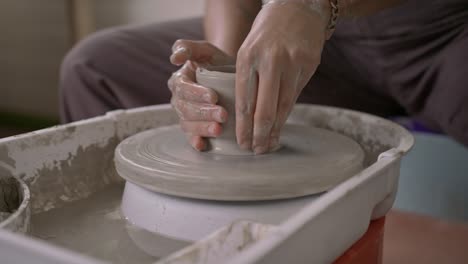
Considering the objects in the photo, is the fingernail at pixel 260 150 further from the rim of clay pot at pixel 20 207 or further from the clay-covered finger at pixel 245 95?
the rim of clay pot at pixel 20 207

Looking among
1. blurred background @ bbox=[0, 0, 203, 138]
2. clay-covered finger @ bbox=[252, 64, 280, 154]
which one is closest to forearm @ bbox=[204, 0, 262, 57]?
clay-covered finger @ bbox=[252, 64, 280, 154]

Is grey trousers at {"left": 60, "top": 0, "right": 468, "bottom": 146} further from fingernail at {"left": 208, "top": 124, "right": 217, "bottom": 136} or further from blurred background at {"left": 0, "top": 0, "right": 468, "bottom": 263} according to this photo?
blurred background at {"left": 0, "top": 0, "right": 468, "bottom": 263}

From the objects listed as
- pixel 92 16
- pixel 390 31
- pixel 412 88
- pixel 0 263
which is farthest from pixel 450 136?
pixel 92 16

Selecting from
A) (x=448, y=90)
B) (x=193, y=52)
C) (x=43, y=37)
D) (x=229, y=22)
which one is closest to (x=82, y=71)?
(x=229, y=22)

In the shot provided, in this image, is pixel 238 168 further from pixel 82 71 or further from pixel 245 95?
pixel 82 71

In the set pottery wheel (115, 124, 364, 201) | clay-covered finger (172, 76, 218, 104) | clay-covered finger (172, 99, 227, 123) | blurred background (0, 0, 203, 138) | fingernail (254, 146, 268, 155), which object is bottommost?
blurred background (0, 0, 203, 138)

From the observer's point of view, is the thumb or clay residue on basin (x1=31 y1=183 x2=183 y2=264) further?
the thumb

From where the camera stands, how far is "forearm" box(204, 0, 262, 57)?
1580 mm

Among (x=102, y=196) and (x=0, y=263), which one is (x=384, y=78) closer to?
(x=102, y=196)

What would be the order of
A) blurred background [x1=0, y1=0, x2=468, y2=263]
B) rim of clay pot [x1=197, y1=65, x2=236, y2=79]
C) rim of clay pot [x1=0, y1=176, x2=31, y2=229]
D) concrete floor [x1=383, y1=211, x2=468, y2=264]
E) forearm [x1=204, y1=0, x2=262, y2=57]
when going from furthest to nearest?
1. blurred background [x1=0, y1=0, x2=468, y2=263]
2. forearm [x1=204, y1=0, x2=262, y2=57]
3. concrete floor [x1=383, y1=211, x2=468, y2=264]
4. rim of clay pot [x1=197, y1=65, x2=236, y2=79]
5. rim of clay pot [x1=0, y1=176, x2=31, y2=229]

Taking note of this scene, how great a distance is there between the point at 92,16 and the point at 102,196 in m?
2.25

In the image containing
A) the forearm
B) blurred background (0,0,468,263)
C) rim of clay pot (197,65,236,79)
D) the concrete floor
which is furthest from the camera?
blurred background (0,0,468,263)

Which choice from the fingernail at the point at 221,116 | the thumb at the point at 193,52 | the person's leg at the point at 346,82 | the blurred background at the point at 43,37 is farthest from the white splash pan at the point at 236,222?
the blurred background at the point at 43,37

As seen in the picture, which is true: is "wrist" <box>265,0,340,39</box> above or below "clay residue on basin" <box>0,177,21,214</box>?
above
